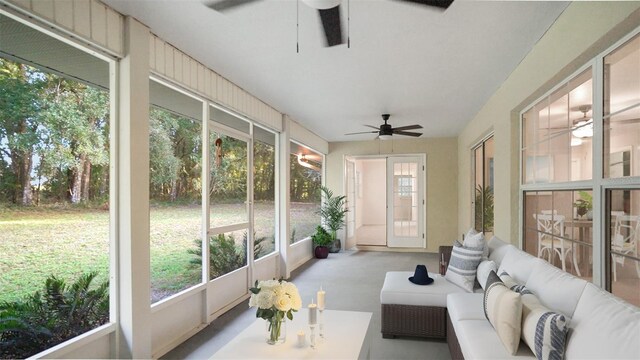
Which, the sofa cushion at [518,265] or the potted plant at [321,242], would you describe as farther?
the potted plant at [321,242]

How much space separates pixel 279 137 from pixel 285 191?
2.88 feet

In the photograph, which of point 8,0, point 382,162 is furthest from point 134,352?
point 382,162

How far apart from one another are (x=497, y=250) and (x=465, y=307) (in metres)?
1.00

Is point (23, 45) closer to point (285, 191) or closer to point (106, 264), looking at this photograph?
point (106, 264)

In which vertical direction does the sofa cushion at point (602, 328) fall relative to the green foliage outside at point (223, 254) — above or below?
above

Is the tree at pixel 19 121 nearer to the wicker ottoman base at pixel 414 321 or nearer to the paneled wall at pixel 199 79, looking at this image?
the paneled wall at pixel 199 79

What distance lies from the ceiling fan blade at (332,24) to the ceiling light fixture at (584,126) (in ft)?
5.77

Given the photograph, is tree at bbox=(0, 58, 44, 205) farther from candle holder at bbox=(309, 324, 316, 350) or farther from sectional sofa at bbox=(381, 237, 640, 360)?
sectional sofa at bbox=(381, 237, 640, 360)

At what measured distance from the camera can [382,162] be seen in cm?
1246

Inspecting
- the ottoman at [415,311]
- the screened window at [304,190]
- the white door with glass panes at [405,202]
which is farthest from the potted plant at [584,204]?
the white door with glass panes at [405,202]

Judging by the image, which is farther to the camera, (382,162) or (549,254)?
(382,162)

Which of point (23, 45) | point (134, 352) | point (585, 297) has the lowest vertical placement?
point (134, 352)

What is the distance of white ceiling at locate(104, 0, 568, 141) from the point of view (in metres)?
2.32

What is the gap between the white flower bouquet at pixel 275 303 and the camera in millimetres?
1941
